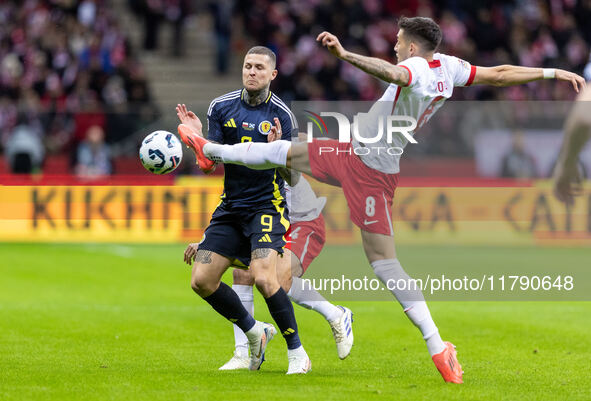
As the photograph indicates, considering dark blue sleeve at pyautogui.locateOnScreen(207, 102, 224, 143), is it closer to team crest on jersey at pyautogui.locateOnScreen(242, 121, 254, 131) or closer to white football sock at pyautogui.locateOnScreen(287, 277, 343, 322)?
team crest on jersey at pyautogui.locateOnScreen(242, 121, 254, 131)

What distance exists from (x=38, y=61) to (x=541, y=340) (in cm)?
1499

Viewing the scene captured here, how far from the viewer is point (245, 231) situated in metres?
7.61

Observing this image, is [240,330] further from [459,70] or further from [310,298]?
[459,70]

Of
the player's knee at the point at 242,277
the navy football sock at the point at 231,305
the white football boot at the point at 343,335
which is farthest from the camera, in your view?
the player's knee at the point at 242,277

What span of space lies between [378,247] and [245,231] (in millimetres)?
1005

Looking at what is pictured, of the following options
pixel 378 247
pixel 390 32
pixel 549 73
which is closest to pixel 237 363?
pixel 378 247

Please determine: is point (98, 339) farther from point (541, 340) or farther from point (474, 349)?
point (541, 340)

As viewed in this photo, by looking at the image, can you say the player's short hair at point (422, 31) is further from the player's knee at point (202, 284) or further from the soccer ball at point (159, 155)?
the player's knee at point (202, 284)

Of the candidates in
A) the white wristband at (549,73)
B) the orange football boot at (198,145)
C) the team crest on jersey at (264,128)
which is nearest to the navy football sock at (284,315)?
the orange football boot at (198,145)

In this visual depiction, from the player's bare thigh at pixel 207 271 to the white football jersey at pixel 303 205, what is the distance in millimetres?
1204

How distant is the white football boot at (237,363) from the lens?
307 inches

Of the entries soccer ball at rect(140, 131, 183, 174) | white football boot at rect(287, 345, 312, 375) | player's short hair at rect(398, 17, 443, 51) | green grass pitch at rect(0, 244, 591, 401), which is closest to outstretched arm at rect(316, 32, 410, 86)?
player's short hair at rect(398, 17, 443, 51)

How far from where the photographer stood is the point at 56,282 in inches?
531

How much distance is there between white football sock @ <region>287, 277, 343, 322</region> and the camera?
8.02 metres
